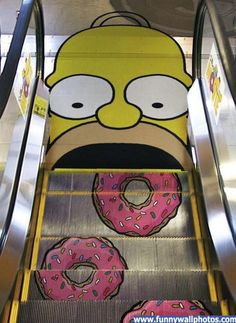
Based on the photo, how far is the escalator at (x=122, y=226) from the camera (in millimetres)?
2836

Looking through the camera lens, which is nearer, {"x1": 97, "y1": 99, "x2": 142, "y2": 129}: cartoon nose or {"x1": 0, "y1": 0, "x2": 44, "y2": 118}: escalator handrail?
{"x1": 0, "y1": 0, "x2": 44, "y2": 118}: escalator handrail

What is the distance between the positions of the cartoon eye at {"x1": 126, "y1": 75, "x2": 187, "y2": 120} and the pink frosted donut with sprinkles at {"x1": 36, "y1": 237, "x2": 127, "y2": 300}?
2.19 meters

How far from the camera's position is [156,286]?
3.12 metres

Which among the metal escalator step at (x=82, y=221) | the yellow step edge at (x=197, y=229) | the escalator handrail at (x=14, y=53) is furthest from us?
the metal escalator step at (x=82, y=221)

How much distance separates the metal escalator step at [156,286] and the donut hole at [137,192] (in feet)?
3.08

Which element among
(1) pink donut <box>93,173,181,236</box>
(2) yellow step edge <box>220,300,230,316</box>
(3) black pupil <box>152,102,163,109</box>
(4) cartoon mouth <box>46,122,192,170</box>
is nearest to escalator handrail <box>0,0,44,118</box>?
(1) pink donut <box>93,173,181,236</box>

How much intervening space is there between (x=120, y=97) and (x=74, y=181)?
157cm

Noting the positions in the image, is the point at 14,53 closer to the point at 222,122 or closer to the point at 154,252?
the point at 222,122

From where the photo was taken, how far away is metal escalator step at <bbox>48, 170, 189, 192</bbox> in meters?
4.23

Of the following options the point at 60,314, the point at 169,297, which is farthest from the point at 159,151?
the point at 60,314

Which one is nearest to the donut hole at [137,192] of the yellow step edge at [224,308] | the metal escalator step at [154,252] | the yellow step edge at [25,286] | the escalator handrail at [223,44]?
the metal escalator step at [154,252]

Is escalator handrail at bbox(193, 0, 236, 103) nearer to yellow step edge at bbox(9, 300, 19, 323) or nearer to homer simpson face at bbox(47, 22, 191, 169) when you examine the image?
homer simpson face at bbox(47, 22, 191, 169)

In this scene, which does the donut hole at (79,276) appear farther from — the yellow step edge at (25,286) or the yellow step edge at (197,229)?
the yellow step edge at (197,229)

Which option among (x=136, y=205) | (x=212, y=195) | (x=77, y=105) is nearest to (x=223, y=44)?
(x=212, y=195)
